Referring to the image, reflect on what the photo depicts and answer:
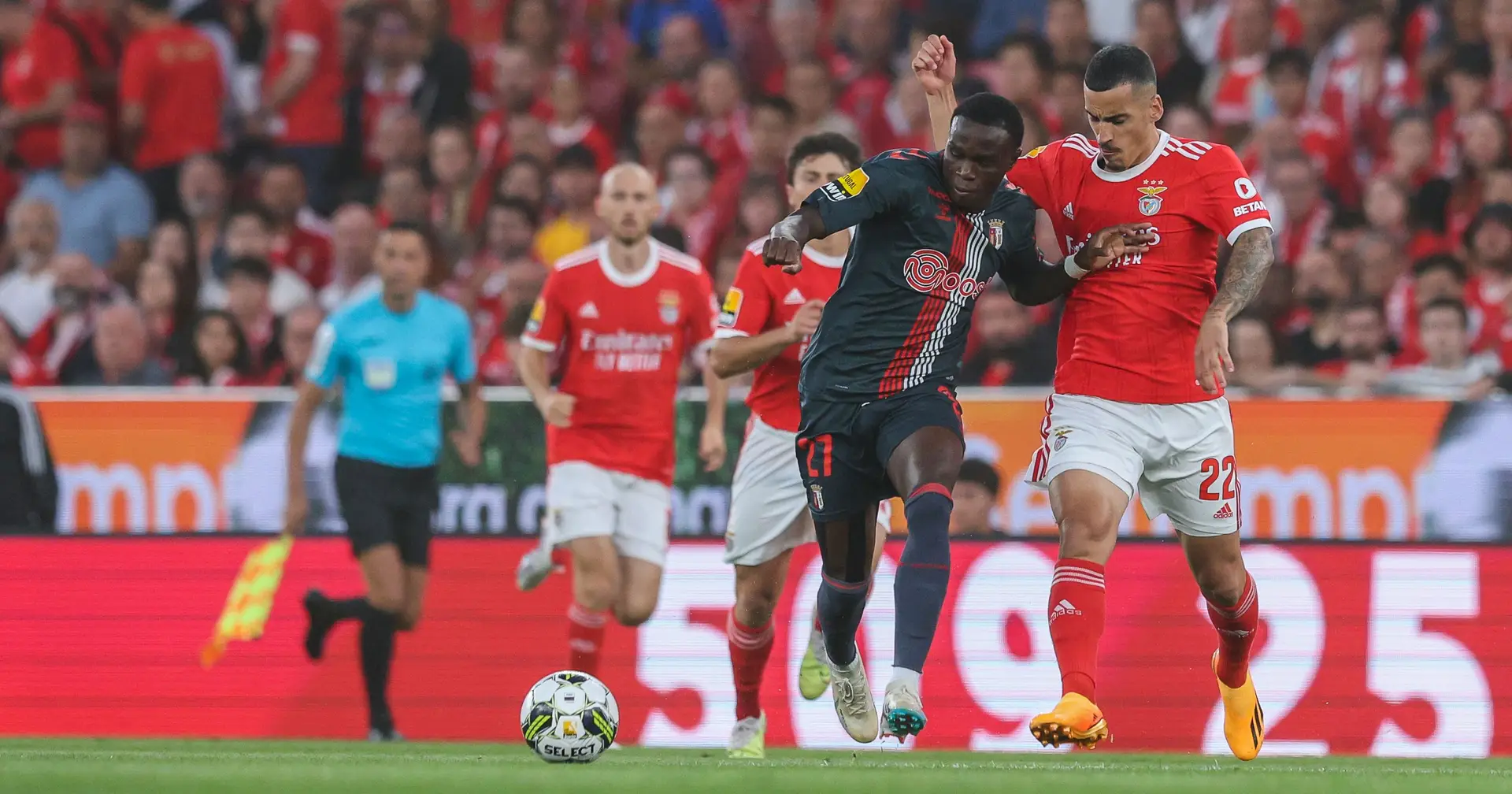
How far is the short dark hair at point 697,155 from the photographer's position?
14500mm

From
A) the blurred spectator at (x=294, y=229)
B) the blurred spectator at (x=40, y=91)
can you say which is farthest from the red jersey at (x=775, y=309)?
the blurred spectator at (x=40, y=91)

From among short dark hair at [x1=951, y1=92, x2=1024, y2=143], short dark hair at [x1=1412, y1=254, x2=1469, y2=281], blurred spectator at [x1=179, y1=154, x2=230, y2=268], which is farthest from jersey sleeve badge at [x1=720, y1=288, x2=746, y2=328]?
blurred spectator at [x1=179, y1=154, x2=230, y2=268]

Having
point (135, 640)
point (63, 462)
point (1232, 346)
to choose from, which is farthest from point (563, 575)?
point (1232, 346)

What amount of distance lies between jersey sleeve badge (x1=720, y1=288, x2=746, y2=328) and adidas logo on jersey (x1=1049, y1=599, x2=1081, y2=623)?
241cm

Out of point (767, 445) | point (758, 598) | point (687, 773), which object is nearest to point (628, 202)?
point (767, 445)

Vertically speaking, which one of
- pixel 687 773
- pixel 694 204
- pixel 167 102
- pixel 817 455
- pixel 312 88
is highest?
pixel 312 88

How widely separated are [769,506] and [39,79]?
9917mm

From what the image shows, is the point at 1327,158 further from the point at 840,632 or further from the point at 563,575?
the point at 840,632

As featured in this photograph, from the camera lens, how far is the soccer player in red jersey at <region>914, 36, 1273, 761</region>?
7281 millimetres

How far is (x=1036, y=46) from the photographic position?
1438 cm

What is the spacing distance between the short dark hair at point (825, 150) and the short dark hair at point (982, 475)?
9.08 feet

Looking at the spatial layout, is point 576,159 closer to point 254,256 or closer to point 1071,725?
point 254,256

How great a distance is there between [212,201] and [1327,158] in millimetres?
8344

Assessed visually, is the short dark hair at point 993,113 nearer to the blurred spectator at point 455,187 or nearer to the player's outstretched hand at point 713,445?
the player's outstretched hand at point 713,445
